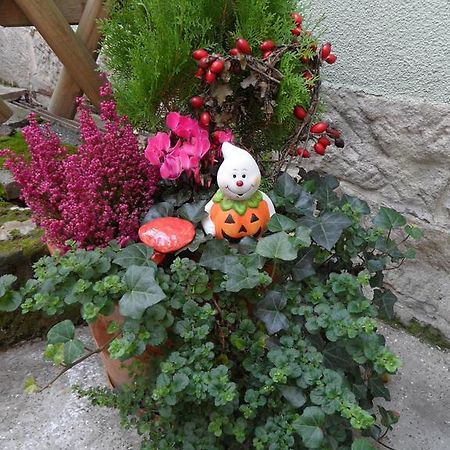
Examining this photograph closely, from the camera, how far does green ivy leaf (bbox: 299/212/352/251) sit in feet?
3.98

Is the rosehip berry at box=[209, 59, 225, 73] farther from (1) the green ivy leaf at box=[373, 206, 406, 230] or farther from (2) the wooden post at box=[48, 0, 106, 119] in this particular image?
(2) the wooden post at box=[48, 0, 106, 119]

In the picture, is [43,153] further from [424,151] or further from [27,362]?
[424,151]

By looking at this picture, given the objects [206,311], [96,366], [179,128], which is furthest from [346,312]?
[96,366]

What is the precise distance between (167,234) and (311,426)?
1.70 ft

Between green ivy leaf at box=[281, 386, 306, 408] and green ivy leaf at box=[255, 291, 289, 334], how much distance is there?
13 cm

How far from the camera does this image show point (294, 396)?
1061mm

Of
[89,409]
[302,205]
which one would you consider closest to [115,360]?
[89,409]

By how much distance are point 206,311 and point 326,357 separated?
0.30 meters

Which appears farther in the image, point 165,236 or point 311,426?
point 165,236

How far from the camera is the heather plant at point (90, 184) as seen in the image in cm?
126

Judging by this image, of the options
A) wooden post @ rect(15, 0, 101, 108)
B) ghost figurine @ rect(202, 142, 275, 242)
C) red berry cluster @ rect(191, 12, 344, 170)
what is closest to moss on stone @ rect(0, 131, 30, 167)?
wooden post @ rect(15, 0, 101, 108)

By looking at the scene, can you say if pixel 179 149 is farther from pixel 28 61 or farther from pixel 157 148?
pixel 28 61

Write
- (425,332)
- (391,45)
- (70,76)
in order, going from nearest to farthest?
(391,45)
(425,332)
(70,76)

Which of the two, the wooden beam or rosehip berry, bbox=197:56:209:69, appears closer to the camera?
rosehip berry, bbox=197:56:209:69
